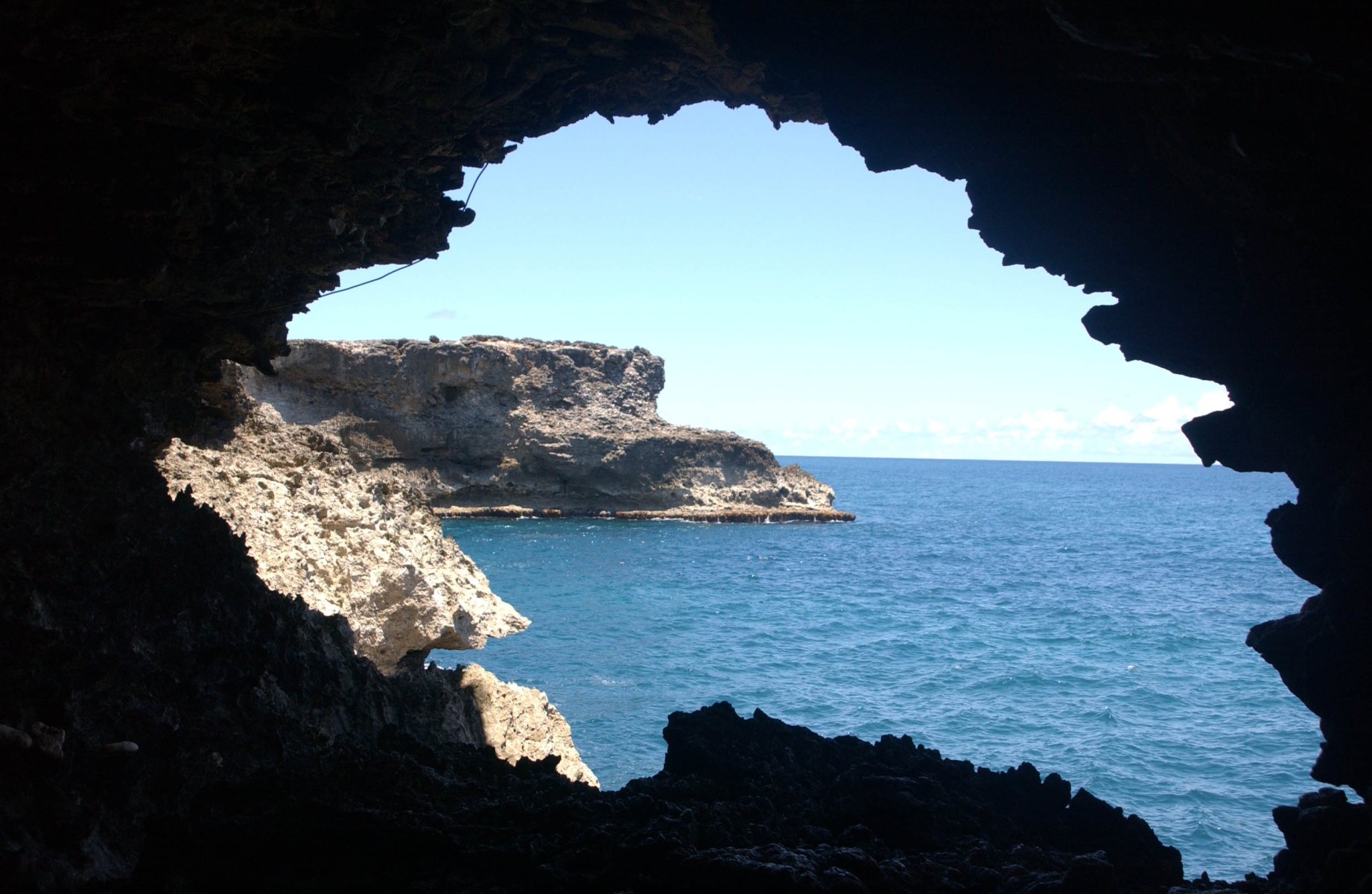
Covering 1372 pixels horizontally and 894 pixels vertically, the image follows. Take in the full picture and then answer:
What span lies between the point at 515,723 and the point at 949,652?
19.1m

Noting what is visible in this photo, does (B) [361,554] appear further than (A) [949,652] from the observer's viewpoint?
No

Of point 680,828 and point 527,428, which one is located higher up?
point 527,428

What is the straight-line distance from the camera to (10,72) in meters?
4.89

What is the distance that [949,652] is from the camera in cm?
2714

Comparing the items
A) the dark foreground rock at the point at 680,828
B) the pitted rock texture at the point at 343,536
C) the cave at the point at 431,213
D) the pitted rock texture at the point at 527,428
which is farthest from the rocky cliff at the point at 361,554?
the pitted rock texture at the point at 527,428

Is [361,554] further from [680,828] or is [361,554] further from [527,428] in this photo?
[527,428]

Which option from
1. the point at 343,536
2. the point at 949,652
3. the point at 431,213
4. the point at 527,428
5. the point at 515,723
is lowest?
the point at 949,652

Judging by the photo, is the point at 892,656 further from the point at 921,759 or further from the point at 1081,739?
the point at 921,759

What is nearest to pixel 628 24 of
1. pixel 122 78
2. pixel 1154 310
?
pixel 122 78

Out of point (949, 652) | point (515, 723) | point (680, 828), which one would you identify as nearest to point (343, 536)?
point (515, 723)

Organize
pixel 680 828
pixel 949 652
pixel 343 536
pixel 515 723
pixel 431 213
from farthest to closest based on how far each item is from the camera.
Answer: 1. pixel 949 652
2. pixel 515 723
3. pixel 343 536
4. pixel 431 213
5. pixel 680 828

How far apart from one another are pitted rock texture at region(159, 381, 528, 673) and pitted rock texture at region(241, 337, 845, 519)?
47651mm

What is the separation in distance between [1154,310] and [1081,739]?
14.7 metres

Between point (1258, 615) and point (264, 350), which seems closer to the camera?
point (264, 350)
